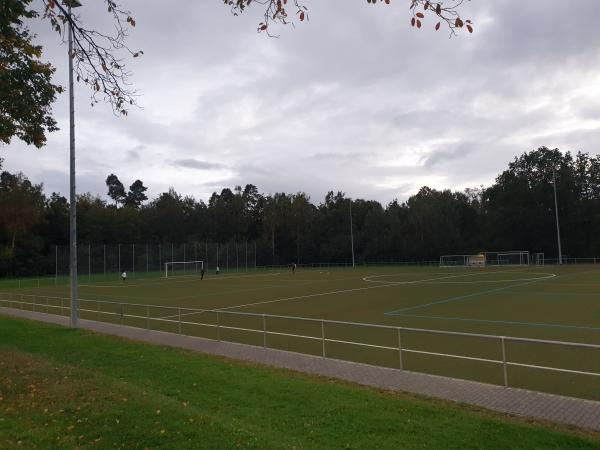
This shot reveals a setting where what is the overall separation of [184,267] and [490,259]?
45.7 m

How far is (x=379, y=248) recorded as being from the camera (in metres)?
92.6

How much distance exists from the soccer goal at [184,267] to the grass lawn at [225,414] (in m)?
61.1

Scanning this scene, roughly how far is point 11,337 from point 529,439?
15174 millimetres

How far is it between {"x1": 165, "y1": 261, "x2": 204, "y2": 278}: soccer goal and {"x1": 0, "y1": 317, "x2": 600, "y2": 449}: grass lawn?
61063mm

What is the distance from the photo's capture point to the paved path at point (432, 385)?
7.27 meters

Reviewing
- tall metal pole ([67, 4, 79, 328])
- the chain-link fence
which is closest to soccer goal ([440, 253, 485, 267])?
the chain-link fence

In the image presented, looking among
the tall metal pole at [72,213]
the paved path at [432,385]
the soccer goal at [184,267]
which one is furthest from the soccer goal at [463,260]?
the paved path at [432,385]

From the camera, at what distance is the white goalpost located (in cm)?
6944

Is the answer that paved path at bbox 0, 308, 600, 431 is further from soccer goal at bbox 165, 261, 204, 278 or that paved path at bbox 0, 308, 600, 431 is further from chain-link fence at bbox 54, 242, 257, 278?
soccer goal at bbox 165, 261, 204, 278

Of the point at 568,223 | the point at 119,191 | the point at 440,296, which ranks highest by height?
the point at 119,191

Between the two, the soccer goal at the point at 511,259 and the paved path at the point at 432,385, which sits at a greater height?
the soccer goal at the point at 511,259

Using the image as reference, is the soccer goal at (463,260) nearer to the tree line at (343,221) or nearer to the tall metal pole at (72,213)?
the tree line at (343,221)

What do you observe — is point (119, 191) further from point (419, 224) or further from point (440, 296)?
point (440, 296)

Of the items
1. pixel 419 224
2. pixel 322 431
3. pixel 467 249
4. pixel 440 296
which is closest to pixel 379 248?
pixel 419 224
